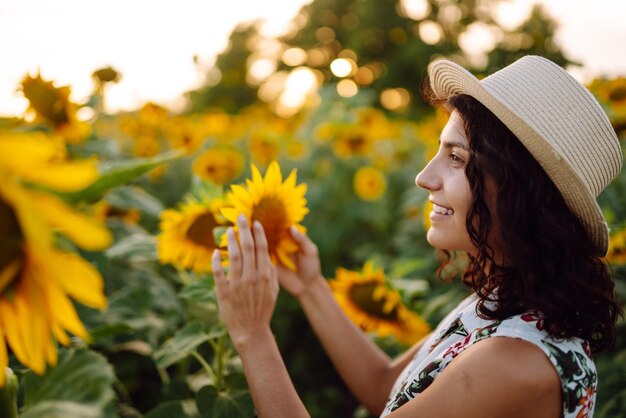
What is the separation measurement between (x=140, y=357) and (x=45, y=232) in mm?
1266

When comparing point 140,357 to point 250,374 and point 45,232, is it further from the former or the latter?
point 45,232

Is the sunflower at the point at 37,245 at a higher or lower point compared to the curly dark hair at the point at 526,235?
higher

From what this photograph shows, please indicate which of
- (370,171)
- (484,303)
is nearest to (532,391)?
(484,303)

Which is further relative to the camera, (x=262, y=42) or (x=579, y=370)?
(x=262, y=42)

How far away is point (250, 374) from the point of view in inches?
47.1

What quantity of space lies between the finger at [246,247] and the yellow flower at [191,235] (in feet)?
0.85

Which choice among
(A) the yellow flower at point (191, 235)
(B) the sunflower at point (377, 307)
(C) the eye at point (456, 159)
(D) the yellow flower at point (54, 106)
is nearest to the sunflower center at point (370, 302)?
(B) the sunflower at point (377, 307)

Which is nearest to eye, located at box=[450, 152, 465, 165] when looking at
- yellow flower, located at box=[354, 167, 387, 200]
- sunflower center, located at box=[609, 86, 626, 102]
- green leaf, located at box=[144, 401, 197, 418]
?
green leaf, located at box=[144, 401, 197, 418]

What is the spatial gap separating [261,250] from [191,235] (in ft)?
1.19

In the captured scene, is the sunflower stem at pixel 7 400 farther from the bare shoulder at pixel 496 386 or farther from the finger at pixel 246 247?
the bare shoulder at pixel 496 386

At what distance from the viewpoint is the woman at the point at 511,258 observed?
1.11m

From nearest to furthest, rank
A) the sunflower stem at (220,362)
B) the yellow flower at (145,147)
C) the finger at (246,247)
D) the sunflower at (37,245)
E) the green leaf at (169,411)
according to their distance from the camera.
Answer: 1. the sunflower at (37,245)
2. the finger at (246,247)
3. the green leaf at (169,411)
4. the sunflower stem at (220,362)
5. the yellow flower at (145,147)

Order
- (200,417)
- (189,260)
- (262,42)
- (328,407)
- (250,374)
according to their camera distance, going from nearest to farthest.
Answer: (250,374), (200,417), (189,260), (328,407), (262,42)

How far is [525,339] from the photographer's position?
Result: 1.13 metres
